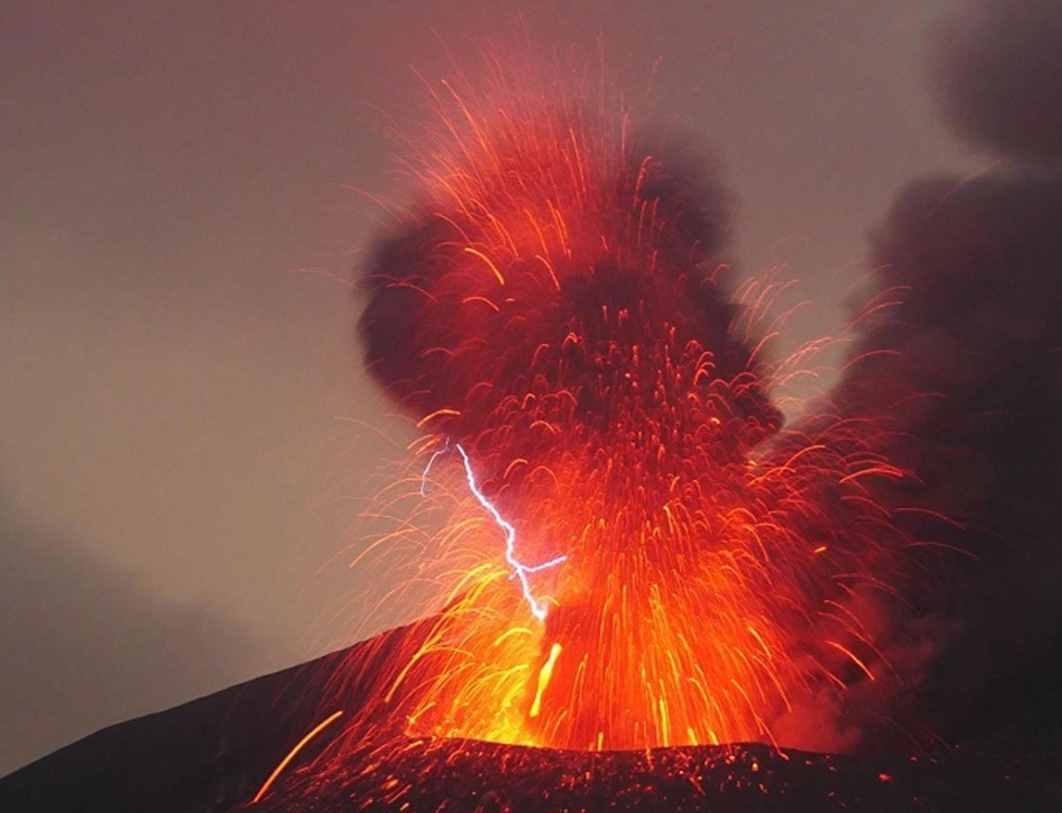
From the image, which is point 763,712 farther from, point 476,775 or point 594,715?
point 476,775

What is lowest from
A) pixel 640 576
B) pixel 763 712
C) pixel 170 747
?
pixel 170 747

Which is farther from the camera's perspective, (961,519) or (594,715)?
(961,519)

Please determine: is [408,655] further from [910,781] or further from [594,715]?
[910,781]

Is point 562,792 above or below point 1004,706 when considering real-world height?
above

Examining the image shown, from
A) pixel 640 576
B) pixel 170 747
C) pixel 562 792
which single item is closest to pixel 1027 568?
pixel 640 576

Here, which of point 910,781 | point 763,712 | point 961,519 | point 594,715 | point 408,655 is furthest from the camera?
point 408,655

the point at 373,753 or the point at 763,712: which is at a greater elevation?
the point at 373,753

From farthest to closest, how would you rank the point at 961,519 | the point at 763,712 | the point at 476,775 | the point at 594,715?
the point at 961,519 → the point at 763,712 → the point at 594,715 → the point at 476,775

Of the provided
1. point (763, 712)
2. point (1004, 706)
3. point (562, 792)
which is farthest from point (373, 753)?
point (1004, 706)

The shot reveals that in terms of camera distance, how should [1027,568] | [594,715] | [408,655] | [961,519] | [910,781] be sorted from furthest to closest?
[408,655] → [961,519] → [1027,568] → [594,715] → [910,781]
